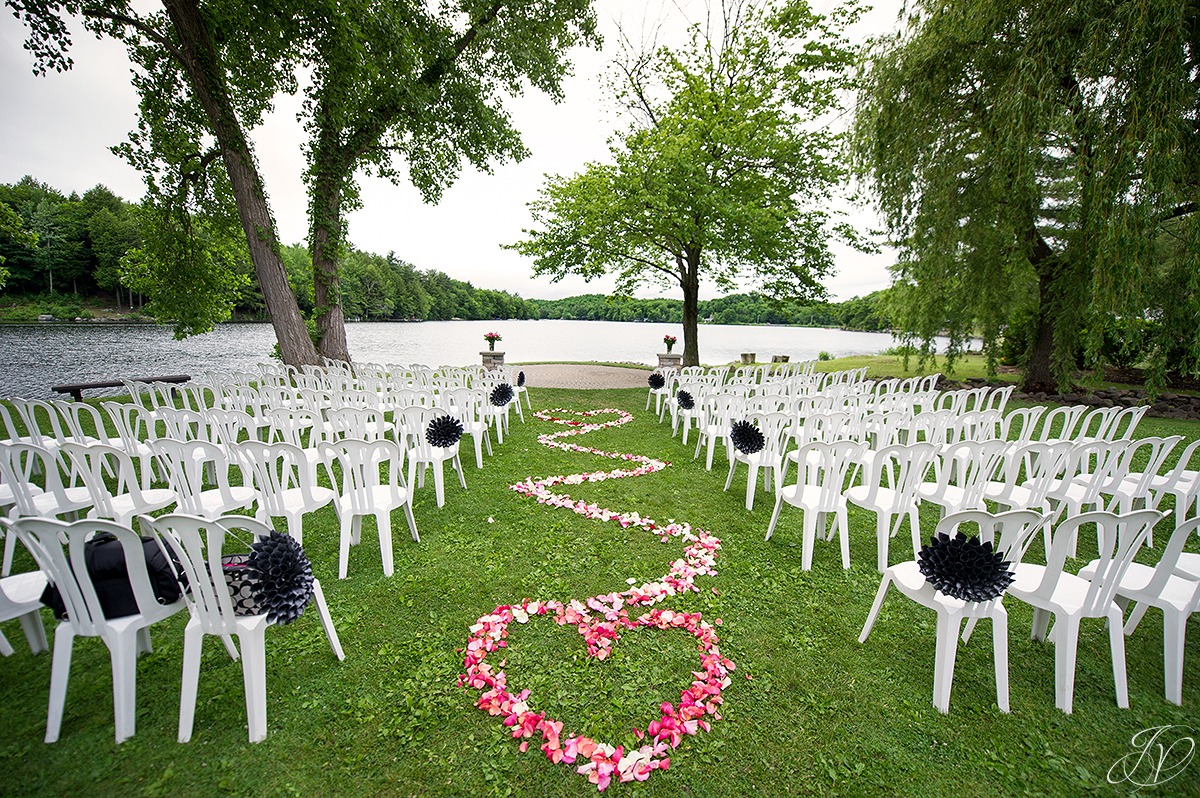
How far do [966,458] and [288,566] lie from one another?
492cm

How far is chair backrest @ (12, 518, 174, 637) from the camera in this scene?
66.0 inches

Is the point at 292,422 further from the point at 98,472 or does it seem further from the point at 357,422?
the point at 98,472

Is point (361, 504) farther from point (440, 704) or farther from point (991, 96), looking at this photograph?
point (991, 96)

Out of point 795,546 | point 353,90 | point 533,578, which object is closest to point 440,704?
point 533,578

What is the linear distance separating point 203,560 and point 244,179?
9.72m

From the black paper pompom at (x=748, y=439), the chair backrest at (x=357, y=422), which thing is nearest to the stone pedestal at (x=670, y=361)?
the black paper pompom at (x=748, y=439)

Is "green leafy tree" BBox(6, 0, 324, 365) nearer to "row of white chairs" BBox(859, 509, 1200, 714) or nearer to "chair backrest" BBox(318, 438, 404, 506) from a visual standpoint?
"chair backrest" BBox(318, 438, 404, 506)

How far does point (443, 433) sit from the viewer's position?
4.61 meters

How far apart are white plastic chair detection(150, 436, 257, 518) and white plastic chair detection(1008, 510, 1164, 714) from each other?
4.51 metres

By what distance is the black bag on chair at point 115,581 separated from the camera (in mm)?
1848

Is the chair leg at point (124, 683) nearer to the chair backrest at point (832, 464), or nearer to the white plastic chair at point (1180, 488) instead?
the chair backrest at point (832, 464)

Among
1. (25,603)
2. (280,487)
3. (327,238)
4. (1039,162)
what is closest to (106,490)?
(280,487)

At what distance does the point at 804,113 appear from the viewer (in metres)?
11.9

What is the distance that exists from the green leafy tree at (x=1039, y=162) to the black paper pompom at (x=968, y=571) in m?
6.06
